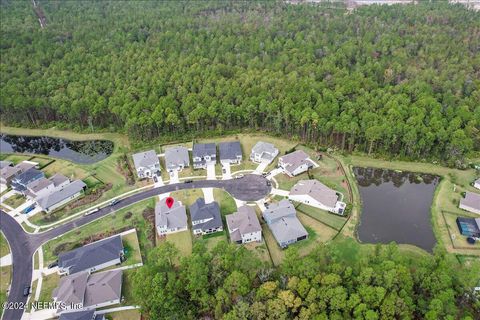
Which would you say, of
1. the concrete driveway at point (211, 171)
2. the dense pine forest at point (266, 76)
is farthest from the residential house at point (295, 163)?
the concrete driveway at point (211, 171)

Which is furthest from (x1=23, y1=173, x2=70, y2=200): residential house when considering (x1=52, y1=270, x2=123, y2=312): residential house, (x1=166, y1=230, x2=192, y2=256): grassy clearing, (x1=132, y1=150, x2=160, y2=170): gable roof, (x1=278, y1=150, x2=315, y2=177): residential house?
(x1=278, y1=150, x2=315, y2=177): residential house

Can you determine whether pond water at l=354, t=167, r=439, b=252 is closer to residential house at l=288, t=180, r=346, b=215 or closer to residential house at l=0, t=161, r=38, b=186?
residential house at l=288, t=180, r=346, b=215

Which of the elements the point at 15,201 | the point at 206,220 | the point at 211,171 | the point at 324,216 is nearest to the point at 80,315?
the point at 206,220

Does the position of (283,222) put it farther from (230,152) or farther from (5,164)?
(5,164)

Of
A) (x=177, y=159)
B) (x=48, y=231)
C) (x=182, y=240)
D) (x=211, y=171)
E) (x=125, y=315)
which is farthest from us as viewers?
(x=177, y=159)

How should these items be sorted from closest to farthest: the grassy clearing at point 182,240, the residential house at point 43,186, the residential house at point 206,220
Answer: the grassy clearing at point 182,240, the residential house at point 206,220, the residential house at point 43,186

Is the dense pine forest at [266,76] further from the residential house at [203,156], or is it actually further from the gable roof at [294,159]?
the residential house at [203,156]

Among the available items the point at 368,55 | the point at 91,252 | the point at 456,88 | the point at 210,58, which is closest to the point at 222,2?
the point at 210,58

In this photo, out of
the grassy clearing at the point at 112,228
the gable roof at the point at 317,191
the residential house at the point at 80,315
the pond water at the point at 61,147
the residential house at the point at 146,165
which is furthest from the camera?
the pond water at the point at 61,147
